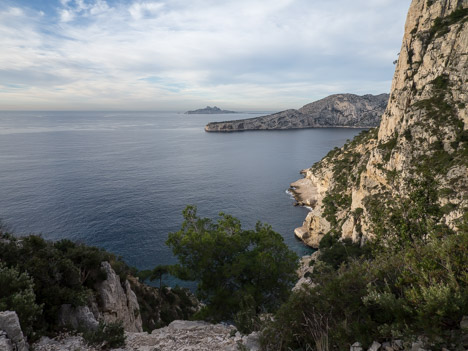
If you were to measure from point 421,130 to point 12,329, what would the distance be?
49.7 metres

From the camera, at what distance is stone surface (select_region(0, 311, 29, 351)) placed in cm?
821

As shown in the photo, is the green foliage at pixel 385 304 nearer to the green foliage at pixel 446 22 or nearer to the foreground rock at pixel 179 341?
the foreground rock at pixel 179 341

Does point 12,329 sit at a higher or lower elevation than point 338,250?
higher

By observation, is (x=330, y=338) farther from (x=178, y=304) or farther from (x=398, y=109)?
(x=398, y=109)

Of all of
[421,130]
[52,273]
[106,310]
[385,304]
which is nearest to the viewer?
[385,304]

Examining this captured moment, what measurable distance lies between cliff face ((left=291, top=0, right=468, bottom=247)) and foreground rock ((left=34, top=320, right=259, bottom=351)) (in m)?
23.1

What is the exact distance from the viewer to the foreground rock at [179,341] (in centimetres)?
1009

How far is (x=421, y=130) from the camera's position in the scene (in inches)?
1550

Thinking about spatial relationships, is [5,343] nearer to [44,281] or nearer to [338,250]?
[44,281]

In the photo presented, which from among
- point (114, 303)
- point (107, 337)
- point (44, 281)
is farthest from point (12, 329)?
point (114, 303)

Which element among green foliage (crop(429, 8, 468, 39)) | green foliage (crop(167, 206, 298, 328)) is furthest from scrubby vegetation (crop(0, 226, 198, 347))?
green foliage (crop(429, 8, 468, 39))

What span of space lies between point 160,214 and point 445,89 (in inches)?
2365

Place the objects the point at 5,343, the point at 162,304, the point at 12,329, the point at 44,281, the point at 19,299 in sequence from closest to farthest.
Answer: the point at 5,343
the point at 12,329
the point at 19,299
the point at 44,281
the point at 162,304

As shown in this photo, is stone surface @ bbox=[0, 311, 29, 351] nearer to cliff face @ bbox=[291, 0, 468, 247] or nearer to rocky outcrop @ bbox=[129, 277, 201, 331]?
rocky outcrop @ bbox=[129, 277, 201, 331]
